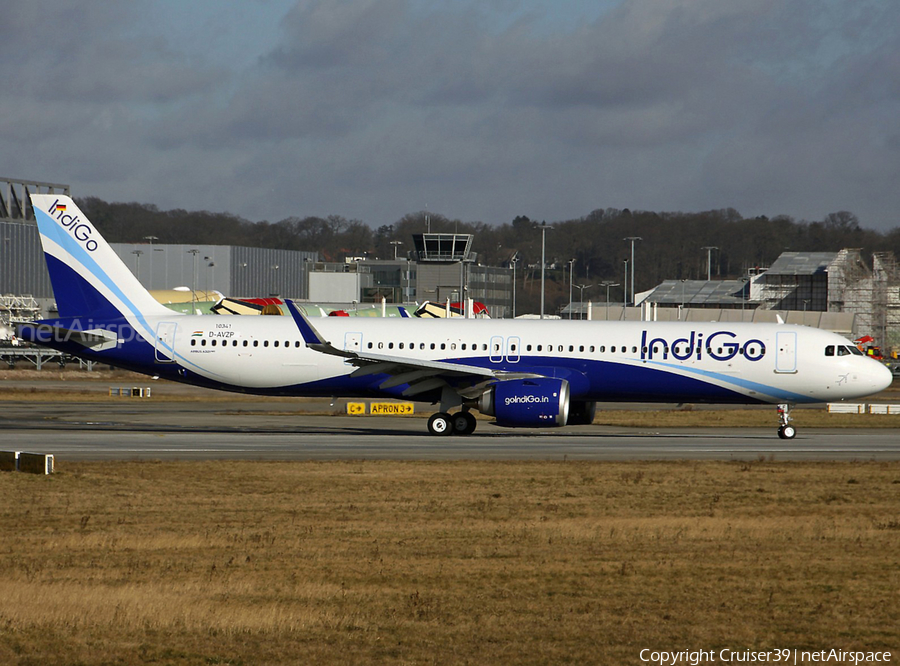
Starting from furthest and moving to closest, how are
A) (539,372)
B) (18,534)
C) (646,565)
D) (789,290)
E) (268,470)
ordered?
(789,290), (539,372), (268,470), (18,534), (646,565)

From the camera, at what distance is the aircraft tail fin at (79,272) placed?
3644 cm

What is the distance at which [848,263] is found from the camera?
457 ft

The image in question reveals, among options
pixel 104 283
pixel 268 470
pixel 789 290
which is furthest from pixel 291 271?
pixel 268 470

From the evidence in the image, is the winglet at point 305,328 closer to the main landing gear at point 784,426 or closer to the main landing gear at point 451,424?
the main landing gear at point 451,424

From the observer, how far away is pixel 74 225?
36.6 m

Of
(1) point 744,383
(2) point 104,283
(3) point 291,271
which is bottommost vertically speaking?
(1) point 744,383

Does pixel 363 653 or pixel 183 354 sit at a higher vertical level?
pixel 183 354

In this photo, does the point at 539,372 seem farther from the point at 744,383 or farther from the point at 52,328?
the point at 52,328

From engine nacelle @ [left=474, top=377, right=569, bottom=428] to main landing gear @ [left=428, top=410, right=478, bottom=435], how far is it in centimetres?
236

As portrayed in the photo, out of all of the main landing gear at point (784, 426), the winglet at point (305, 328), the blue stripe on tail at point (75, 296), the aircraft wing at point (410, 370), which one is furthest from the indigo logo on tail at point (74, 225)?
the main landing gear at point (784, 426)

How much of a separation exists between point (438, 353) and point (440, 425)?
248cm

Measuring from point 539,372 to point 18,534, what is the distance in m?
21.0

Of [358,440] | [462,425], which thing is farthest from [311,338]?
[462,425]

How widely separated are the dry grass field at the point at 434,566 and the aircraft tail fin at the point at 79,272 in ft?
45.4
